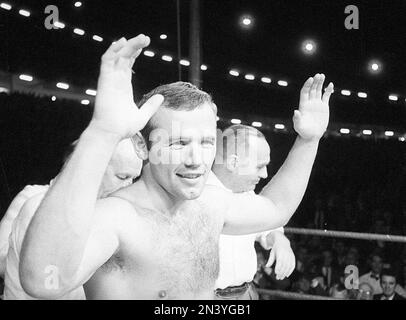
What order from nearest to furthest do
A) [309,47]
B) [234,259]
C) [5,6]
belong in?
[234,259] → [5,6] → [309,47]

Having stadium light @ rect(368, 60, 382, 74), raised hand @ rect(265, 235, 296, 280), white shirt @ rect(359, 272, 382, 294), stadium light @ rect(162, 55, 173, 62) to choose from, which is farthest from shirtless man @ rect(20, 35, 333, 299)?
stadium light @ rect(368, 60, 382, 74)

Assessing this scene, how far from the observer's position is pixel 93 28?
2318mm

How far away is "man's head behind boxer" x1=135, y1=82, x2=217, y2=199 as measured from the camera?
66 cm

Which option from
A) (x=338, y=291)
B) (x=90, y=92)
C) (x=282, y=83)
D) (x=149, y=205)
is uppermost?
(x=282, y=83)

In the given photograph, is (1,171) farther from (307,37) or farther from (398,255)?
(398,255)

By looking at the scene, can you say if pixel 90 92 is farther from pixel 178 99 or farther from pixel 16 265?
pixel 178 99

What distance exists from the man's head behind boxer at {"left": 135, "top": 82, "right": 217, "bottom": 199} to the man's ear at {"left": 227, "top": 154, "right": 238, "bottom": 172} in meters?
0.44

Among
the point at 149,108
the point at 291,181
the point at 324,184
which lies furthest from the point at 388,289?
the point at 149,108

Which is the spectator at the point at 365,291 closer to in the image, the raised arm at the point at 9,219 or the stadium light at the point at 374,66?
the stadium light at the point at 374,66

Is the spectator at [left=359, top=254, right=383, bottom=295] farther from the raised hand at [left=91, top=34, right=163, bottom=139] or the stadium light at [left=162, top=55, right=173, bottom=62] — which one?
the raised hand at [left=91, top=34, right=163, bottom=139]

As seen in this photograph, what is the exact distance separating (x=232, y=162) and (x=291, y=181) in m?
0.33

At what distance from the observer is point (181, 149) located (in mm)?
668
